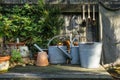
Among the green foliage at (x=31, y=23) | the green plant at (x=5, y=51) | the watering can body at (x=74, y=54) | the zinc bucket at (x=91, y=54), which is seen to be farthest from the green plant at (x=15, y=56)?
the zinc bucket at (x=91, y=54)

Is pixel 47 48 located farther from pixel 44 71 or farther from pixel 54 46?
pixel 44 71

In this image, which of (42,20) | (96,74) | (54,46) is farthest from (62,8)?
(96,74)

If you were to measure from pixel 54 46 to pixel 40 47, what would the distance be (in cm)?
53

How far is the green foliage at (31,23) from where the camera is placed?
27.1ft

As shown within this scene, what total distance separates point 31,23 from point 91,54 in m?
2.29

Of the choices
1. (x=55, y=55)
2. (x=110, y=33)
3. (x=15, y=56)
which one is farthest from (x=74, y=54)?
(x=15, y=56)

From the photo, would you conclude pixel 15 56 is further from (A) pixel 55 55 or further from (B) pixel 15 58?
(A) pixel 55 55

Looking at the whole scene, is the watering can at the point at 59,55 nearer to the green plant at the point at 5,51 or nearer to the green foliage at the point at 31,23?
the green foliage at the point at 31,23

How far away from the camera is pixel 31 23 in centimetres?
841

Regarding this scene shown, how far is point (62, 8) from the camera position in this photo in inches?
338

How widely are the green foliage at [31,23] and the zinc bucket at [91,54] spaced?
1.39 metres

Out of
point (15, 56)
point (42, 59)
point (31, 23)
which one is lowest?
point (42, 59)

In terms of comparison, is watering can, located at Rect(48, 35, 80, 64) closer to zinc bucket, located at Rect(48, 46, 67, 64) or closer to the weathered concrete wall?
zinc bucket, located at Rect(48, 46, 67, 64)

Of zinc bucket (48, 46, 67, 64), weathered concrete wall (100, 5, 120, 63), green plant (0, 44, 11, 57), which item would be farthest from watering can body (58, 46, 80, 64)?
green plant (0, 44, 11, 57)
